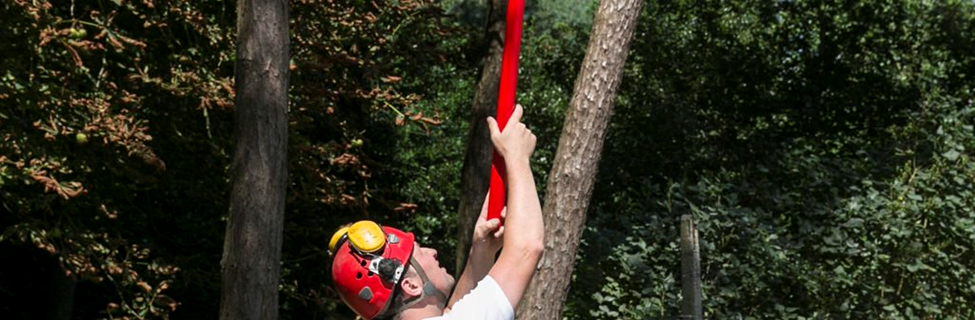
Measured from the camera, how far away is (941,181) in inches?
456

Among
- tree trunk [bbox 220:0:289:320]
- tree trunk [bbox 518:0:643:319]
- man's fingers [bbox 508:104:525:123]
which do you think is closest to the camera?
man's fingers [bbox 508:104:525:123]

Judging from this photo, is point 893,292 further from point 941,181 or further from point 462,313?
point 462,313

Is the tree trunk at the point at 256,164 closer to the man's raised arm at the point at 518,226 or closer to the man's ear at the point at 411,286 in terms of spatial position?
the man's ear at the point at 411,286

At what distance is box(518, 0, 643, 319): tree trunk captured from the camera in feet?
28.1

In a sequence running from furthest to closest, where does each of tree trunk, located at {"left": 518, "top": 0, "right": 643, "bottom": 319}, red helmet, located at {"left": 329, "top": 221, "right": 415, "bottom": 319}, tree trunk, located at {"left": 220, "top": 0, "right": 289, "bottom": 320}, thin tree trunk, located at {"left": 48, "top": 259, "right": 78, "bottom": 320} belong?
1. thin tree trunk, located at {"left": 48, "top": 259, "right": 78, "bottom": 320}
2. tree trunk, located at {"left": 518, "top": 0, "right": 643, "bottom": 319}
3. tree trunk, located at {"left": 220, "top": 0, "right": 289, "bottom": 320}
4. red helmet, located at {"left": 329, "top": 221, "right": 415, "bottom": 319}

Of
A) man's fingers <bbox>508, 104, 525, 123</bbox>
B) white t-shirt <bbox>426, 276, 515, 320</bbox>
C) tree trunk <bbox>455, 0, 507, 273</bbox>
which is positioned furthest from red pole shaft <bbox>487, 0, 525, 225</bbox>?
tree trunk <bbox>455, 0, 507, 273</bbox>

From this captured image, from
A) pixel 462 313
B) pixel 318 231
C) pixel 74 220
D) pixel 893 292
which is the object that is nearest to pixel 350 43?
pixel 318 231

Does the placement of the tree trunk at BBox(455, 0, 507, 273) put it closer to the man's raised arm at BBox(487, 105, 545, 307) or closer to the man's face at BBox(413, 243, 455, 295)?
the man's face at BBox(413, 243, 455, 295)

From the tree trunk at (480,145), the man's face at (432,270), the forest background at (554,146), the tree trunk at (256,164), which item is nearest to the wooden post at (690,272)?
the forest background at (554,146)

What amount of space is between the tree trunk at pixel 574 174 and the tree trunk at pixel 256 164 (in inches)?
64.5

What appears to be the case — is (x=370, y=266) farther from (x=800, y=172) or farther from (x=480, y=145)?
(x=800, y=172)

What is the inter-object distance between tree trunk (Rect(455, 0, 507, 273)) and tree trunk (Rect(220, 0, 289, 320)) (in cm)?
338

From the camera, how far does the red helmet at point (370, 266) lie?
3.44 meters

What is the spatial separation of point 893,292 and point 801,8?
6.05 metres
